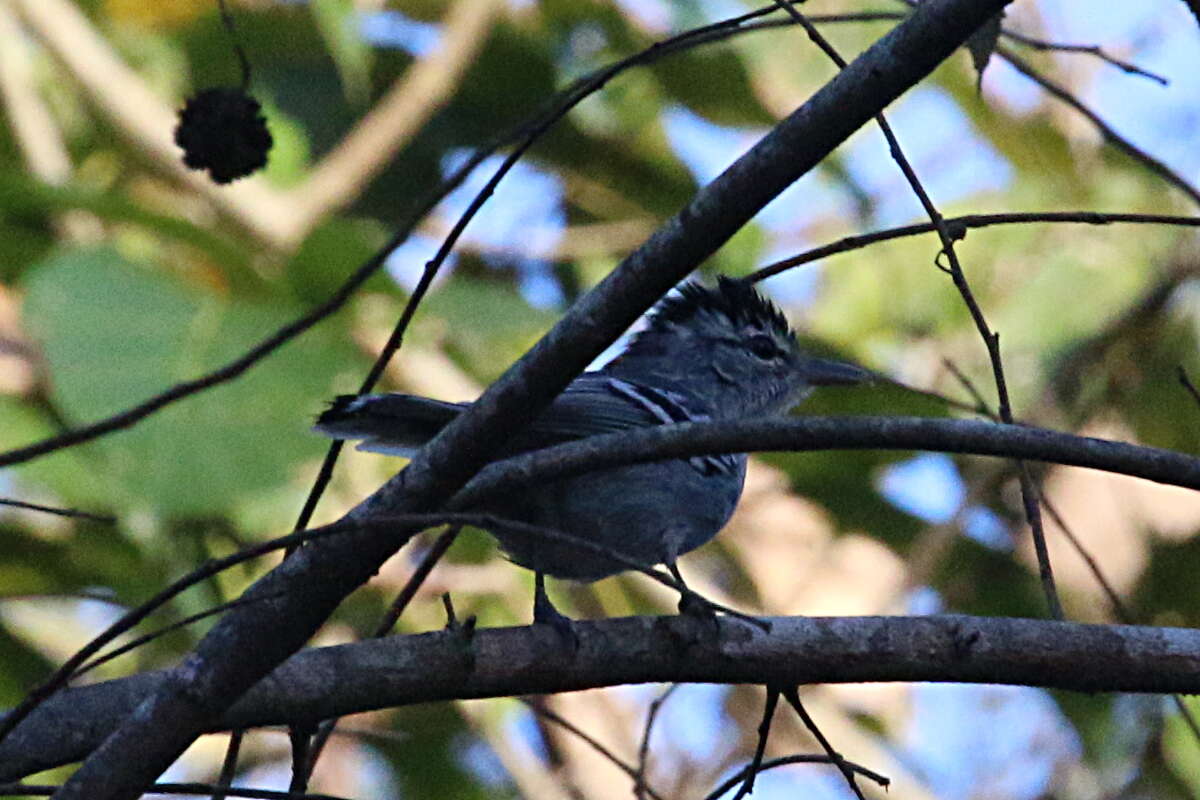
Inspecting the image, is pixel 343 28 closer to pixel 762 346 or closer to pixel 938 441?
pixel 762 346

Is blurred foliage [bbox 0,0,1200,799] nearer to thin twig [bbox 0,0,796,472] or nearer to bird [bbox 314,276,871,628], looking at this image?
bird [bbox 314,276,871,628]

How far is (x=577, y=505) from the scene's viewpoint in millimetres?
3494

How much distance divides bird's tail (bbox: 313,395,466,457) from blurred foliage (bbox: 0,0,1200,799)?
1.25m

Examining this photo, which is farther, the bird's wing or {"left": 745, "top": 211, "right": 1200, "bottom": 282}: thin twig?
the bird's wing

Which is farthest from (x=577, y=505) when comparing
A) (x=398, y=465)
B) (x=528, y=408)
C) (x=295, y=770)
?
(x=398, y=465)

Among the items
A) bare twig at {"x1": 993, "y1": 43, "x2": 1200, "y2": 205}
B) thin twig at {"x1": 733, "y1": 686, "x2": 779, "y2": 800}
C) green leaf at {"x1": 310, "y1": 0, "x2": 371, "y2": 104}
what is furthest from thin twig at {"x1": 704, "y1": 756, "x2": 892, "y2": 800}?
green leaf at {"x1": 310, "y1": 0, "x2": 371, "y2": 104}

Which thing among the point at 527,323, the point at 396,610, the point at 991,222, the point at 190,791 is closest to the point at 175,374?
the point at 527,323

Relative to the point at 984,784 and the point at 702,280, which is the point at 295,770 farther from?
the point at 984,784

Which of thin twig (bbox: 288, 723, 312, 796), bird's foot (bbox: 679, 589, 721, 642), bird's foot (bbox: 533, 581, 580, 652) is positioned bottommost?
thin twig (bbox: 288, 723, 312, 796)

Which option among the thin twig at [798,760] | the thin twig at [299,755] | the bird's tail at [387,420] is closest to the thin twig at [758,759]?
the thin twig at [798,760]

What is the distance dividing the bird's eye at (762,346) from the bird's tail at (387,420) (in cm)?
166

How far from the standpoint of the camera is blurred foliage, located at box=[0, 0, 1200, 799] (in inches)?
187

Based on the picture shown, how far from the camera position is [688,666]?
262 cm

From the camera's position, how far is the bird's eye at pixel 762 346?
464 cm
